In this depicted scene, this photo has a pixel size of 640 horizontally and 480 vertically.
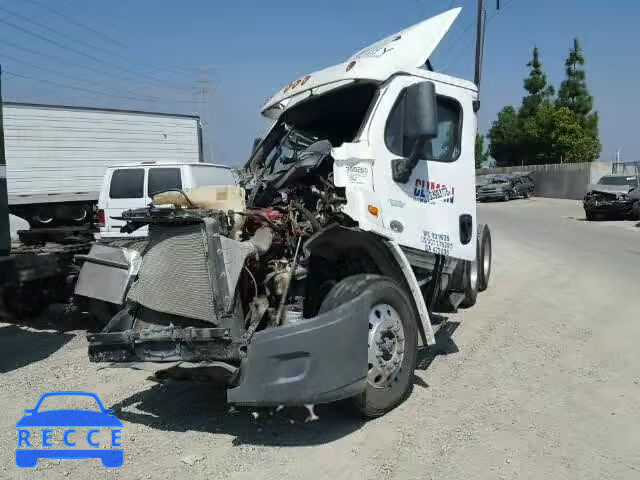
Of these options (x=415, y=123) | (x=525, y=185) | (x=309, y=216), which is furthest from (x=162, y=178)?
(x=525, y=185)

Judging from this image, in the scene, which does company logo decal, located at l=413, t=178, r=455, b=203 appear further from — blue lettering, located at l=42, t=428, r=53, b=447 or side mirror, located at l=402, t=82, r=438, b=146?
blue lettering, located at l=42, t=428, r=53, b=447

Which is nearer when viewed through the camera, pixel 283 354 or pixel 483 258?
pixel 283 354

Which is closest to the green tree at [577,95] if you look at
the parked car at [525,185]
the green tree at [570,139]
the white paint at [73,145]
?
the green tree at [570,139]

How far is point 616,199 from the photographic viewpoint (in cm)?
2327

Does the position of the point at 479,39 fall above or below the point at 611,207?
above

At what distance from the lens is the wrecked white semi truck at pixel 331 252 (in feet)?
13.4

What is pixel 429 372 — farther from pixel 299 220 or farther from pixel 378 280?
pixel 299 220

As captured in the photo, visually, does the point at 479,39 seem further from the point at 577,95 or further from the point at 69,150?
the point at 577,95

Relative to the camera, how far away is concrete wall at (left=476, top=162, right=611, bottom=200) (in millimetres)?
37562

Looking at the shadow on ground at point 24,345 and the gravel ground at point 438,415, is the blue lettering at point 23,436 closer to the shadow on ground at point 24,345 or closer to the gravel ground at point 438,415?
the gravel ground at point 438,415

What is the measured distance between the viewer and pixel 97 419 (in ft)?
16.1

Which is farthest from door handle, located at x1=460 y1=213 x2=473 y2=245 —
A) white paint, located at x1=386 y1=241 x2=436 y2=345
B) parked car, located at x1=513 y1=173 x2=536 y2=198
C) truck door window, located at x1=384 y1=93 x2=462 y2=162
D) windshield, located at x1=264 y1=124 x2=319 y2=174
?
parked car, located at x1=513 y1=173 x2=536 y2=198

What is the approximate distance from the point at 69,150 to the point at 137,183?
368 centimetres

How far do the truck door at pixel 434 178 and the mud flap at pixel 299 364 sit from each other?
3.77 ft
